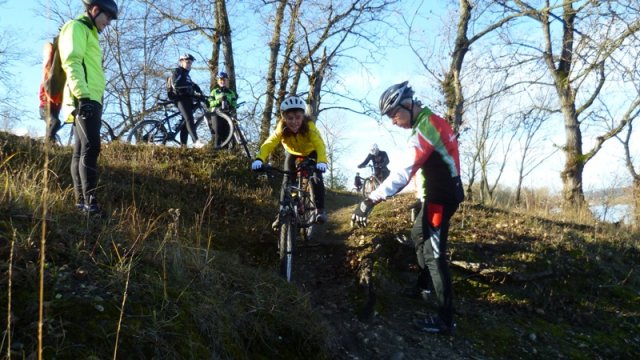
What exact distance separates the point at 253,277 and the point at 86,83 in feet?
8.10

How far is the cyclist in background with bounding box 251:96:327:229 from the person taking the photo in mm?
5672

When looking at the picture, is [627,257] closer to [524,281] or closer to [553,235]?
[553,235]

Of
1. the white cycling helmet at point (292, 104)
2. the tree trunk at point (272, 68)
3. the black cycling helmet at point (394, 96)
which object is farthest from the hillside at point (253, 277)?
the tree trunk at point (272, 68)

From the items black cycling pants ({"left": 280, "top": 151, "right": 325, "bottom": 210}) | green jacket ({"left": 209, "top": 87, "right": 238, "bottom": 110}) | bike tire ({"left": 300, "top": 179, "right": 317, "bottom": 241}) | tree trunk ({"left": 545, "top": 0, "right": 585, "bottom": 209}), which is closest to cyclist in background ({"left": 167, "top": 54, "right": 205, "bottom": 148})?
green jacket ({"left": 209, "top": 87, "right": 238, "bottom": 110})

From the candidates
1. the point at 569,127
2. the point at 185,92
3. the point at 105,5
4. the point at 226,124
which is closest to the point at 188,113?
the point at 185,92

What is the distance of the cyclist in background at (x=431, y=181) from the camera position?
4.09m

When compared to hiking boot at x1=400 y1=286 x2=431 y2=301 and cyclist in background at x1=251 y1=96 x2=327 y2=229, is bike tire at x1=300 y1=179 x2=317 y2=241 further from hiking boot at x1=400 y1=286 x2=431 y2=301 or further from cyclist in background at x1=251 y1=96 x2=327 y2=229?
hiking boot at x1=400 y1=286 x2=431 y2=301

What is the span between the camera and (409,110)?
4.39 meters

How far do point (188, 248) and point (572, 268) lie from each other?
5.10 metres

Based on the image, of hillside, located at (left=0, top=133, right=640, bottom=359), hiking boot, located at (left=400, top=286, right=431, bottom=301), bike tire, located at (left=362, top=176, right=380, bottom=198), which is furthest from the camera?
bike tire, located at (left=362, top=176, right=380, bottom=198)

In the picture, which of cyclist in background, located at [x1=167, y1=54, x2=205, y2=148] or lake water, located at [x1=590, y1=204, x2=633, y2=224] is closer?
cyclist in background, located at [x1=167, y1=54, x2=205, y2=148]

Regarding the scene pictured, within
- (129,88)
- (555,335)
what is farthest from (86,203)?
(129,88)

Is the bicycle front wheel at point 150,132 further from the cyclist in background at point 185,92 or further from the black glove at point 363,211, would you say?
the black glove at point 363,211

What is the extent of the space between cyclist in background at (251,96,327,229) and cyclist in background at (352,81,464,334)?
148 centimetres
